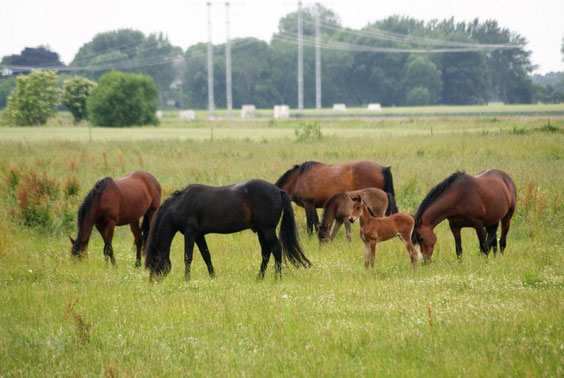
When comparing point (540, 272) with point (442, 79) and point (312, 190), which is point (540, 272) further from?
point (442, 79)

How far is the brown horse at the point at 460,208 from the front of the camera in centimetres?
1023

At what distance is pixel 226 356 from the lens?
20.9ft

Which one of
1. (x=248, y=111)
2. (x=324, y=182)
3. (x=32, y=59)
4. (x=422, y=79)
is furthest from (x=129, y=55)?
(x=324, y=182)

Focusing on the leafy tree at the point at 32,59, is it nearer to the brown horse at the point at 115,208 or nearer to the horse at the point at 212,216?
the brown horse at the point at 115,208

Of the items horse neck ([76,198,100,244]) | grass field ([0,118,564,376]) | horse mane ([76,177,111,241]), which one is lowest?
grass field ([0,118,564,376])

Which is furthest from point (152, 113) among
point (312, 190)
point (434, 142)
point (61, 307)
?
point (61, 307)

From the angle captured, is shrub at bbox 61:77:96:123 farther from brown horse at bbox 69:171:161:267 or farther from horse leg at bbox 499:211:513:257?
horse leg at bbox 499:211:513:257

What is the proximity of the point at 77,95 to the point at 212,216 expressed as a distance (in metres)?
66.2

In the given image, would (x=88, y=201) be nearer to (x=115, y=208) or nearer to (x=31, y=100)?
(x=115, y=208)

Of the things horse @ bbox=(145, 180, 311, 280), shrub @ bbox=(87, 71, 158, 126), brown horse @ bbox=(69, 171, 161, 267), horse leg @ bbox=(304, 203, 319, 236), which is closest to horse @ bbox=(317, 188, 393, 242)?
horse leg @ bbox=(304, 203, 319, 236)

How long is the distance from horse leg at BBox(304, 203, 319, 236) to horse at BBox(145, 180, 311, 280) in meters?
3.84

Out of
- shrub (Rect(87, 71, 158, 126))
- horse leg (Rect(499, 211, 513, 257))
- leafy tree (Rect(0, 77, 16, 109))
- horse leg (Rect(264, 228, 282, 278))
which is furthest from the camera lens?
leafy tree (Rect(0, 77, 16, 109))

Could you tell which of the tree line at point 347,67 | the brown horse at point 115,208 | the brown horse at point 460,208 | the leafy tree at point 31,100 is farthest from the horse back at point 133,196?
the tree line at point 347,67

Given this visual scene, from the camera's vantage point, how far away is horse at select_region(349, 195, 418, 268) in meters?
10.2
